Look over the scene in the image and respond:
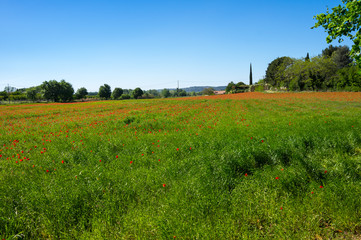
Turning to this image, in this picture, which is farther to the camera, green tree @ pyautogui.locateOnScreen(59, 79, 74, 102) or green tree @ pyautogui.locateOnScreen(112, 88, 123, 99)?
green tree @ pyautogui.locateOnScreen(112, 88, 123, 99)

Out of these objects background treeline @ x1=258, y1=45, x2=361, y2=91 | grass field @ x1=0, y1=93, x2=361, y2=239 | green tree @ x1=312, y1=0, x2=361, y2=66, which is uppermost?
background treeline @ x1=258, y1=45, x2=361, y2=91

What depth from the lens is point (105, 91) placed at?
104m

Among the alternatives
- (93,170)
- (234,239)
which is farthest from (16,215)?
(234,239)

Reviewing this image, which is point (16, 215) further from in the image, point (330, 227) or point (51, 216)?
point (330, 227)

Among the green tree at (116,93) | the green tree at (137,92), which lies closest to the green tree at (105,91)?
the green tree at (116,93)

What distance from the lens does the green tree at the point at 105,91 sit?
102 meters

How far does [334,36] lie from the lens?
5.88 metres

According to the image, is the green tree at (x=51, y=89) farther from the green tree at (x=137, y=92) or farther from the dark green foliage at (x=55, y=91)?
the green tree at (x=137, y=92)

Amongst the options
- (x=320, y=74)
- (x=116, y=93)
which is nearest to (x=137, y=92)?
(x=116, y=93)

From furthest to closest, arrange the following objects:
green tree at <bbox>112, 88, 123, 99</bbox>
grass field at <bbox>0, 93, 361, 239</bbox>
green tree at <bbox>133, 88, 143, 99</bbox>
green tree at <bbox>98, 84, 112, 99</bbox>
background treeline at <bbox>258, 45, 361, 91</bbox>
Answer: green tree at <bbox>112, 88, 123, 99</bbox>, green tree at <bbox>133, 88, 143, 99</bbox>, green tree at <bbox>98, 84, 112, 99</bbox>, background treeline at <bbox>258, 45, 361, 91</bbox>, grass field at <bbox>0, 93, 361, 239</bbox>

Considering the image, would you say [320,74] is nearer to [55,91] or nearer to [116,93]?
[55,91]

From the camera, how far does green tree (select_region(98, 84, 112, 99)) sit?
10244cm

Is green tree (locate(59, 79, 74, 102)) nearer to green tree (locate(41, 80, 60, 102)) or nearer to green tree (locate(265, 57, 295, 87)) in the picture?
green tree (locate(41, 80, 60, 102))

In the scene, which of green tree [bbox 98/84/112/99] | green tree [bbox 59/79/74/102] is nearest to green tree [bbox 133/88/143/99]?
green tree [bbox 98/84/112/99]
